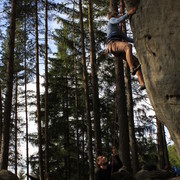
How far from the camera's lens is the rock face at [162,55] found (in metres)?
3.77

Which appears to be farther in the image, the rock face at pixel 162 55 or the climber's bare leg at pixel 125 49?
the climber's bare leg at pixel 125 49

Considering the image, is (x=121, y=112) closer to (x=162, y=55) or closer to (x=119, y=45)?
(x=119, y=45)

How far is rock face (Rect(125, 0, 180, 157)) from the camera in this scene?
377 centimetres

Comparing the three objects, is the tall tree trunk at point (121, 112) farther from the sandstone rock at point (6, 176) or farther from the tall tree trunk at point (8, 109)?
the tall tree trunk at point (8, 109)

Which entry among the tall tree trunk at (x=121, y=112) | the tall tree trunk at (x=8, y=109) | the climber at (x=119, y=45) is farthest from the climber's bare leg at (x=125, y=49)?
the tall tree trunk at (x=8, y=109)

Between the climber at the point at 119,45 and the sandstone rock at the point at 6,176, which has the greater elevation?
the climber at the point at 119,45

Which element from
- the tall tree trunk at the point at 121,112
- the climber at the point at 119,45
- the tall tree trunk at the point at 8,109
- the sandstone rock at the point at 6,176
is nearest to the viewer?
the climber at the point at 119,45

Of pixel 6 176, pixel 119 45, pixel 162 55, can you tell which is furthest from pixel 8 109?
pixel 162 55

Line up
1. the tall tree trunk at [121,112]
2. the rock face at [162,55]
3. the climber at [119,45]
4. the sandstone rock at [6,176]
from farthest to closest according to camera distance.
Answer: the tall tree trunk at [121,112] < the sandstone rock at [6,176] < the climber at [119,45] < the rock face at [162,55]

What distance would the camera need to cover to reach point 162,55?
3.89 metres

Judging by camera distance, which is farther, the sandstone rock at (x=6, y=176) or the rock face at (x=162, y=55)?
the sandstone rock at (x=6, y=176)

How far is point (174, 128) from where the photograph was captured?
3865 millimetres

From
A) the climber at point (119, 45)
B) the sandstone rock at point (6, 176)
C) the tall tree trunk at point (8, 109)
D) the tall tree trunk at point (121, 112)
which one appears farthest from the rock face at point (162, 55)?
the tall tree trunk at point (8, 109)

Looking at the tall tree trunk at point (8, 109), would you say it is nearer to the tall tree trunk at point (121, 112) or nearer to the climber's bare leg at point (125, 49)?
the tall tree trunk at point (121, 112)
